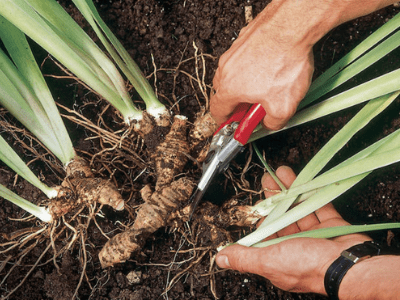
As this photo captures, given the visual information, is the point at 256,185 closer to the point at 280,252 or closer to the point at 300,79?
the point at 280,252

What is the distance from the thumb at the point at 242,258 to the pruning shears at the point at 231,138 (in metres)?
0.20

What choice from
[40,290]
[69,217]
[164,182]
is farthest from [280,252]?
[40,290]

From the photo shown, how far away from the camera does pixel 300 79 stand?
3.21 feet

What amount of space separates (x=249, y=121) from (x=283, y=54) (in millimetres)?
208

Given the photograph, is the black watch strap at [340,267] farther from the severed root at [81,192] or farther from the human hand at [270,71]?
the severed root at [81,192]

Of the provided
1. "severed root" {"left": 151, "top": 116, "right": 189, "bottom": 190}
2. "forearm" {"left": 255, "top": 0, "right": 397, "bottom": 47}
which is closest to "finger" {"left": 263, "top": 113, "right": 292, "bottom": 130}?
"forearm" {"left": 255, "top": 0, "right": 397, "bottom": 47}

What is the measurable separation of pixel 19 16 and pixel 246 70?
0.66 m

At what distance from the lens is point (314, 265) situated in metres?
1.03

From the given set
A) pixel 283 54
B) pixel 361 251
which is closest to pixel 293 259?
pixel 361 251

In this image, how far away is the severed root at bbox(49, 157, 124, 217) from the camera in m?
1.23

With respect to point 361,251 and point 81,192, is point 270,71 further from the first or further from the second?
point 81,192

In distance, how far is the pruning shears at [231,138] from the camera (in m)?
1.04

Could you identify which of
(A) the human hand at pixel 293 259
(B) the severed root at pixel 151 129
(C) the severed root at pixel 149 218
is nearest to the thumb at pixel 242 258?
(A) the human hand at pixel 293 259

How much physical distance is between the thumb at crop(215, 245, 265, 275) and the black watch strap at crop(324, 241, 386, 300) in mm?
191
